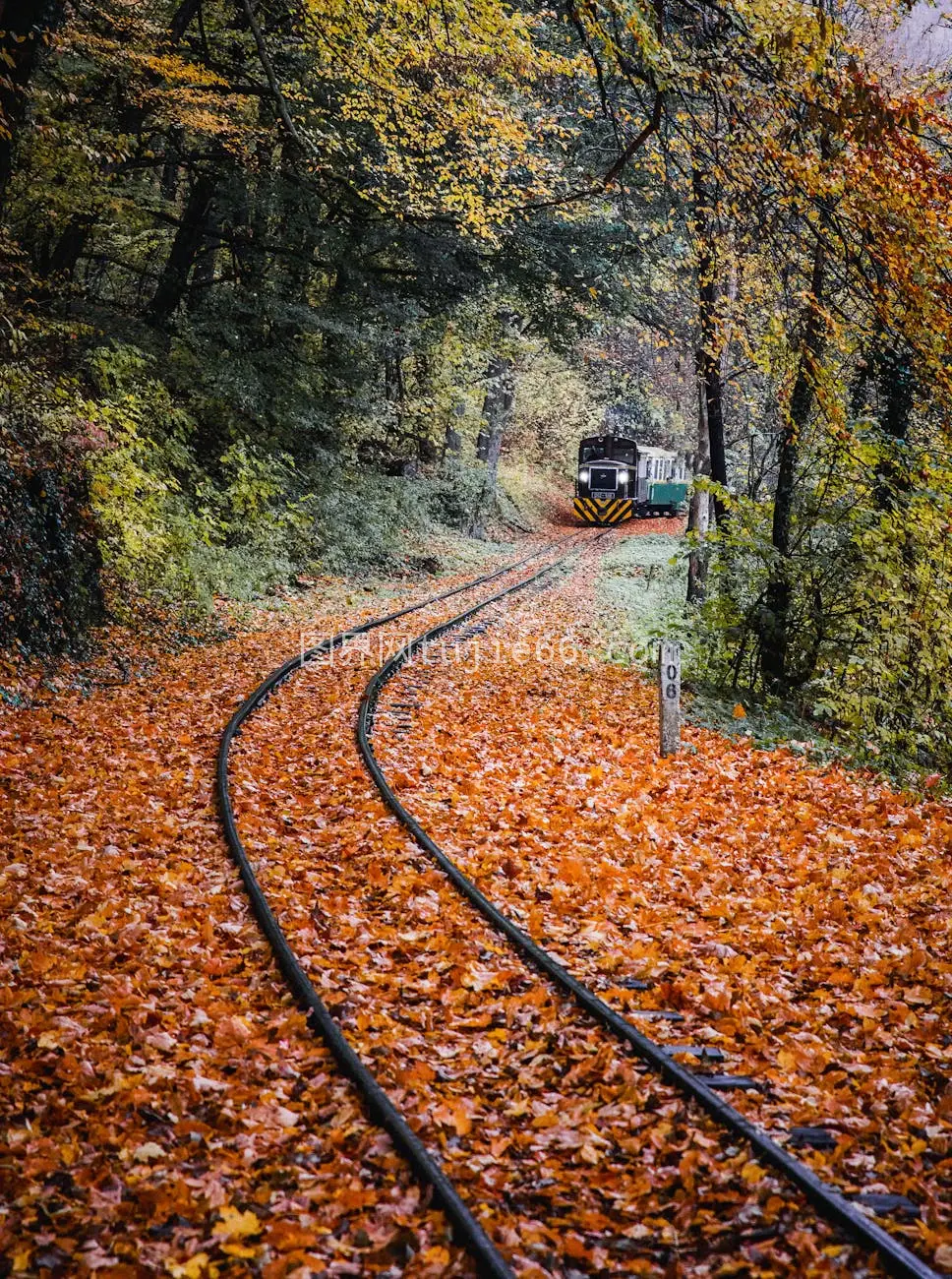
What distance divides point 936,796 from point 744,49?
6.48m

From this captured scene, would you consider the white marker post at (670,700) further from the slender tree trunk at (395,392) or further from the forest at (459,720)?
the slender tree trunk at (395,392)

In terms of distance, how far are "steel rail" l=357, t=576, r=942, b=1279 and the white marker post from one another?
2.81 metres

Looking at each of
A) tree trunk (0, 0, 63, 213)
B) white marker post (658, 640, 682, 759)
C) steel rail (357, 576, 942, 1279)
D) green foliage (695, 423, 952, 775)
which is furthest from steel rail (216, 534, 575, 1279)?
green foliage (695, 423, 952, 775)

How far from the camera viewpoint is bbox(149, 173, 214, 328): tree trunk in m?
18.1

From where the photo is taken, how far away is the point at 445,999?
4863 mm

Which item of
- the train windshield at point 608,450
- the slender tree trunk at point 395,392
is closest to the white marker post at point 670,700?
the slender tree trunk at point 395,392

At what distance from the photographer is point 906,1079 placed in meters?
4.35

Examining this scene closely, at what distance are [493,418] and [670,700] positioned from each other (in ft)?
86.1

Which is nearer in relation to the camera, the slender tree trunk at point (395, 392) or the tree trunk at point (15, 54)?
the tree trunk at point (15, 54)

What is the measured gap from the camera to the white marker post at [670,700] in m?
8.81

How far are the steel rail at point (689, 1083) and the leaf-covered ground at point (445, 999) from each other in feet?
0.26

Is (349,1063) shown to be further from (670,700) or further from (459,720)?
(459,720)

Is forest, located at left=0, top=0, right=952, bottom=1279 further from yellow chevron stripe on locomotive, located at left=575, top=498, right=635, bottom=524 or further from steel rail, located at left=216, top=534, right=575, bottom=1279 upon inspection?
yellow chevron stripe on locomotive, located at left=575, top=498, right=635, bottom=524

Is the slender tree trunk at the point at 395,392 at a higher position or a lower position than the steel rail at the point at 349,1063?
higher
